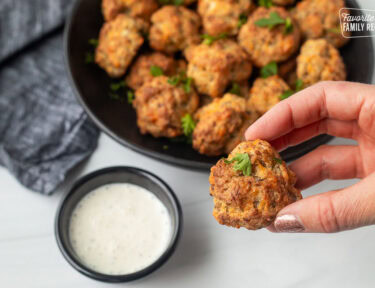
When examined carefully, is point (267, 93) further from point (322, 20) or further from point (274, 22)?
point (322, 20)

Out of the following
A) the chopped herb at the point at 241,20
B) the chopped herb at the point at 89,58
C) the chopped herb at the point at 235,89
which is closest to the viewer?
the chopped herb at the point at 235,89

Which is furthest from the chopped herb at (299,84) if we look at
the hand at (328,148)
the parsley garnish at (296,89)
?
the hand at (328,148)

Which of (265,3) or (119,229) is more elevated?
(265,3)

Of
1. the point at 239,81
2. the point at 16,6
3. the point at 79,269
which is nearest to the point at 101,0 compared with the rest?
the point at 16,6

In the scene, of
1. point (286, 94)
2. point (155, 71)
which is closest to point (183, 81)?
point (155, 71)

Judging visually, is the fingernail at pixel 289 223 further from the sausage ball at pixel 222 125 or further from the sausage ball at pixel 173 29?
the sausage ball at pixel 173 29

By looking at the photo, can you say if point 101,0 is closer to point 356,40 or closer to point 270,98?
point 270,98
